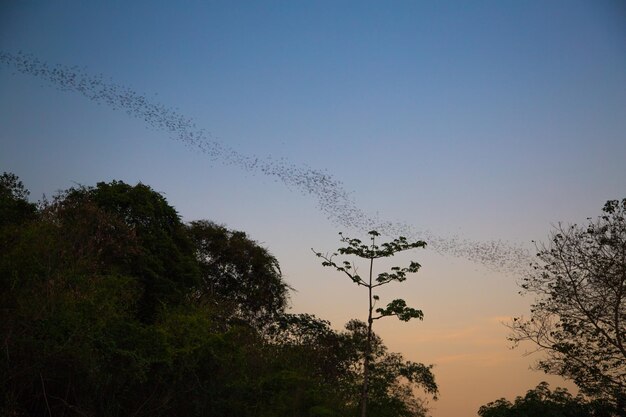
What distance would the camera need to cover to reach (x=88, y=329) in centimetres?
1638

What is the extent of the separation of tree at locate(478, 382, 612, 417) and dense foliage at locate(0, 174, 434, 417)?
4.11 metres

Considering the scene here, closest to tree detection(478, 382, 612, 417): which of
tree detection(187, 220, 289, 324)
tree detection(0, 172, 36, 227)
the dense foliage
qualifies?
the dense foliage

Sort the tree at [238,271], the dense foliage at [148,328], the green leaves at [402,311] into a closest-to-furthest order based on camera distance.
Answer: the dense foliage at [148,328]
the green leaves at [402,311]
the tree at [238,271]

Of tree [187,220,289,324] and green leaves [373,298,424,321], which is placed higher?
tree [187,220,289,324]

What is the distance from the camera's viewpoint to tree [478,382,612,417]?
2433 cm

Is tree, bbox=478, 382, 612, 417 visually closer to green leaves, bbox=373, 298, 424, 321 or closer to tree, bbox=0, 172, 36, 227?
green leaves, bbox=373, 298, 424, 321

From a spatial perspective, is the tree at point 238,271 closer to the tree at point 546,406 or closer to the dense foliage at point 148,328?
the dense foliage at point 148,328

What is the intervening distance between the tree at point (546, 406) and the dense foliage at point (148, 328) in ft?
13.5

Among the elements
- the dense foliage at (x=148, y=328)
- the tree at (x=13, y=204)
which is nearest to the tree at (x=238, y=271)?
the dense foliage at (x=148, y=328)

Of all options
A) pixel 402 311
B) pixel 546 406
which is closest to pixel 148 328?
pixel 402 311

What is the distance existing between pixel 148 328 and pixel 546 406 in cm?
1723

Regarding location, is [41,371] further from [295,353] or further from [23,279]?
[295,353]

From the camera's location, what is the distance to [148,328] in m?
18.8

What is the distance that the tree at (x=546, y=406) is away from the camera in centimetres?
2433
